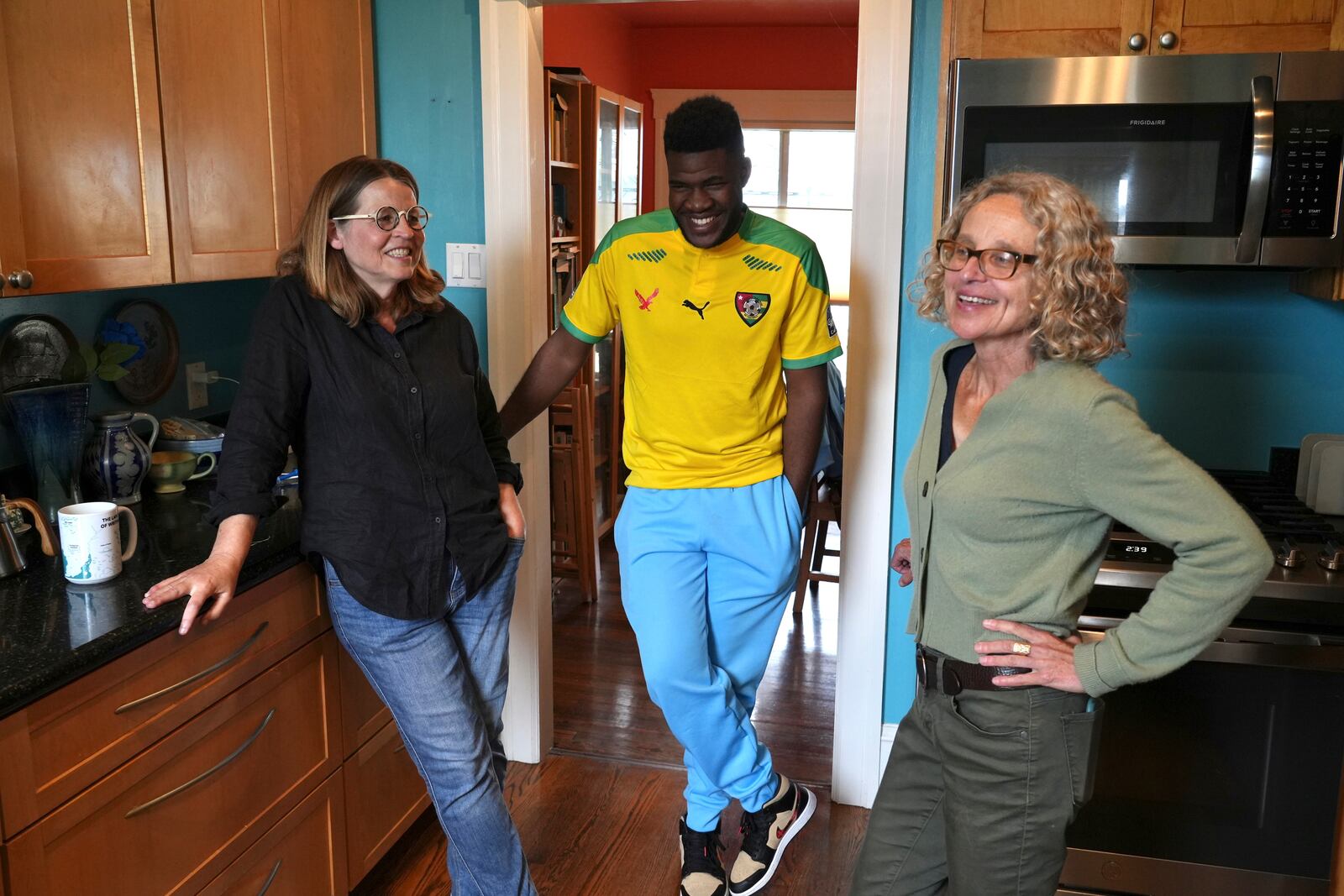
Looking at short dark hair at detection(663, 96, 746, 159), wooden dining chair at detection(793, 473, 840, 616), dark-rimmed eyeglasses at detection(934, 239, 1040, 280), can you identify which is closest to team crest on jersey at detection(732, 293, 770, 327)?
short dark hair at detection(663, 96, 746, 159)

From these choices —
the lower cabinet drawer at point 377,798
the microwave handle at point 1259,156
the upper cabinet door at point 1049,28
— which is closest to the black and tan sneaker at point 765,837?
the lower cabinet drawer at point 377,798

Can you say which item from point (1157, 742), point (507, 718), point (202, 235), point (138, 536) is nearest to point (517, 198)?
point (202, 235)

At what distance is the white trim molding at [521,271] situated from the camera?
2596 mm

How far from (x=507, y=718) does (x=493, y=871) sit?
94 cm

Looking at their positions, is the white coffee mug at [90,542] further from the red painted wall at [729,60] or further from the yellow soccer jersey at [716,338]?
the red painted wall at [729,60]

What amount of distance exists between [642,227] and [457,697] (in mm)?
991

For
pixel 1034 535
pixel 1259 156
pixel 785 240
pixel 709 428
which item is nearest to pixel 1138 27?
pixel 1259 156

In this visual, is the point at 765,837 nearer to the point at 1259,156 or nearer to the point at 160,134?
the point at 1259,156

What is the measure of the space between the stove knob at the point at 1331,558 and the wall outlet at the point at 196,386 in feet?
7.79

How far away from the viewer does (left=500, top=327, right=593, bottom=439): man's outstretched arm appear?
2322 mm

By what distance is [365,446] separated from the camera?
6.01ft

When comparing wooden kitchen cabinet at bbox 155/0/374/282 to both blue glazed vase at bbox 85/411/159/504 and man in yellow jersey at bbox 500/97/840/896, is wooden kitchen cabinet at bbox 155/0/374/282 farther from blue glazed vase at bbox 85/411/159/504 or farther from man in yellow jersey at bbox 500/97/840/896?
man in yellow jersey at bbox 500/97/840/896

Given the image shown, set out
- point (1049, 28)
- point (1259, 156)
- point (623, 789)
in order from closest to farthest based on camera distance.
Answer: point (1259, 156) → point (1049, 28) → point (623, 789)

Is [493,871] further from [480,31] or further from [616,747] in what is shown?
[480,31]
